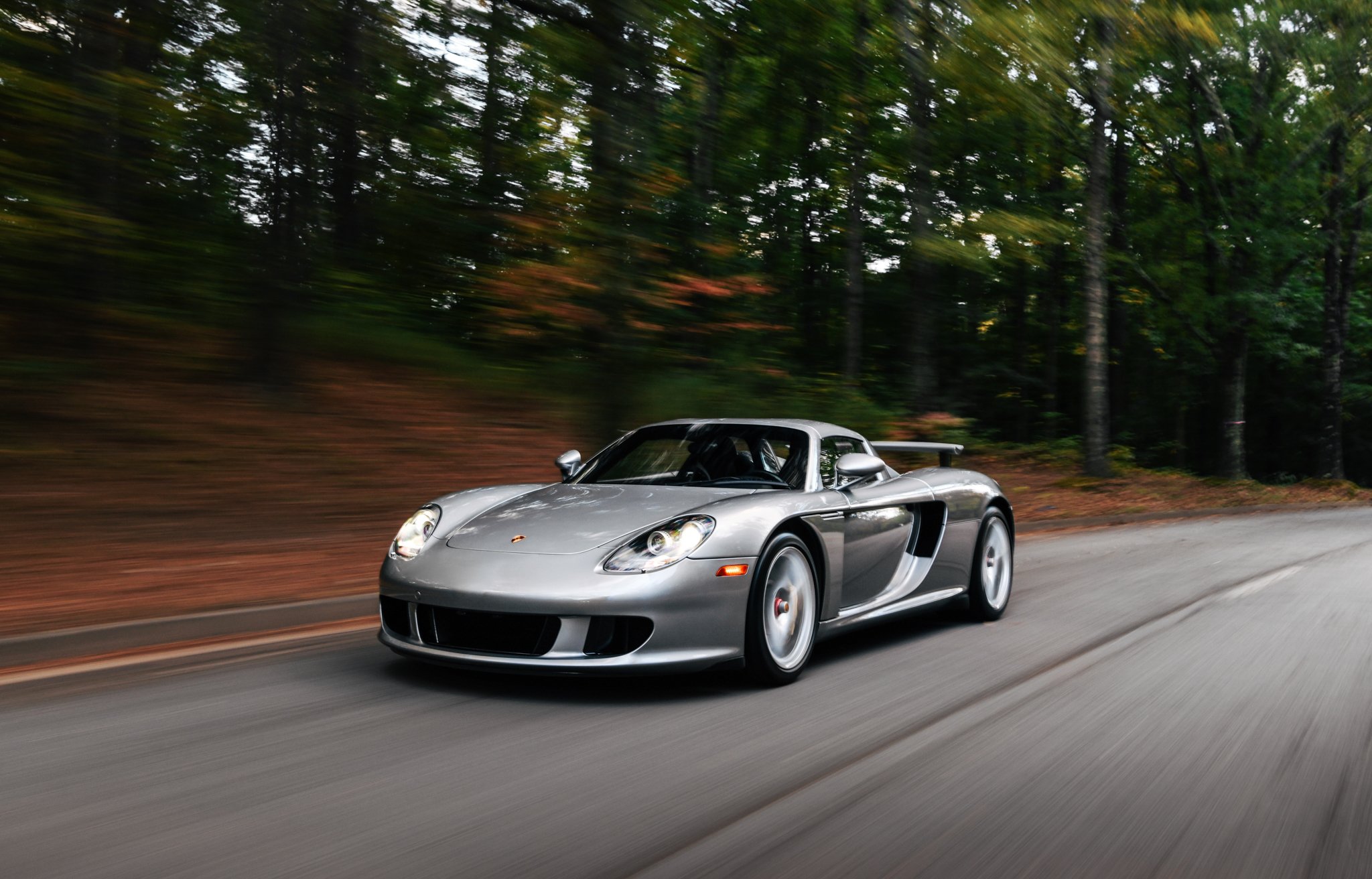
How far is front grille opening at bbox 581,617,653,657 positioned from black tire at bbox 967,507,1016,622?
312cm

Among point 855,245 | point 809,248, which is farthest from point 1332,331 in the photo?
point 855,245

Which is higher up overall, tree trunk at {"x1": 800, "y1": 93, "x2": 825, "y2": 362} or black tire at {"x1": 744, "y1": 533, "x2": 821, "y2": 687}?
tree trunk at {"x1": 800, "y1": 93, "x2": 825, "y2": 362}

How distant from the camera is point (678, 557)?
4.79 meters

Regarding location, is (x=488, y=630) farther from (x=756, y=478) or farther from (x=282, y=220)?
(x=282, y=220)

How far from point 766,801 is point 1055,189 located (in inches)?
1117

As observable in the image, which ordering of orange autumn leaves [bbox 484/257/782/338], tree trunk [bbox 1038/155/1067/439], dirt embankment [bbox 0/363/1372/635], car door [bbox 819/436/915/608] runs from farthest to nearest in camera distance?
tree trunk [bbox 1038/155/1067/439], orange autumn leaves [bbox 484/257/782/338], dirt embankment [bbox 0/363/1372/635], car door [bbox 819/436/915/608]

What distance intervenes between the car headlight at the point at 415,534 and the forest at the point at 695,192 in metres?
4.89

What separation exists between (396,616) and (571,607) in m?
0.93

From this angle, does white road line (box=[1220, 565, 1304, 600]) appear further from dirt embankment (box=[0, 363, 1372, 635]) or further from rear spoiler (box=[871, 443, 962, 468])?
dirt embankment (box=[0, 363, 1372, 635])

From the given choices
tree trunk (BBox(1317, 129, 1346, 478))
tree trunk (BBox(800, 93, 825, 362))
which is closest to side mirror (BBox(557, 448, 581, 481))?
tree trunk (BBox(800, 93, 825, 362))

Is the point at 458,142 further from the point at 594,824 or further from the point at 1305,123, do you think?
the point at 1305,123

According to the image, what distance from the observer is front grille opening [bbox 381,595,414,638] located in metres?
4.93

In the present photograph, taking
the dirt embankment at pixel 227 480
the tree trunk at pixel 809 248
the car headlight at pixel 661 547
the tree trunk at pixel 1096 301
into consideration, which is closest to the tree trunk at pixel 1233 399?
the tree trunk at pixel 1096 301

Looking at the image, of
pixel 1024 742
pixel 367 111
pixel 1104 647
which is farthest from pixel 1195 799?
pixel 367 111
